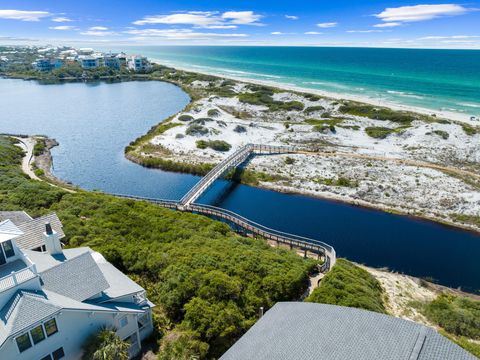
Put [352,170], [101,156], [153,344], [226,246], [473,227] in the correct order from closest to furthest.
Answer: [153,344] < [226,246] < [473,227] < [352,170] < [101,156]

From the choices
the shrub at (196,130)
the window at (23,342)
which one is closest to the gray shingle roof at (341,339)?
the window at (23,342)

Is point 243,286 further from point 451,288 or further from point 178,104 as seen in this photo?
point 178,104

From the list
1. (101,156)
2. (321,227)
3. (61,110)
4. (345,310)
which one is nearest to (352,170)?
(321,227)

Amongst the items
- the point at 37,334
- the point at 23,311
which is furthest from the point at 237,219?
the point at 23,311

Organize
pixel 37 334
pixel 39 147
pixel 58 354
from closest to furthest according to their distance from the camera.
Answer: pixel 37 334 < pixel 58 354 < pixel 39 147

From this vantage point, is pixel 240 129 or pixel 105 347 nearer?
pixel 105 347

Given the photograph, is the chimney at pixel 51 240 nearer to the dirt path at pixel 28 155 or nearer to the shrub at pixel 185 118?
the dirt path at pixel 28 155

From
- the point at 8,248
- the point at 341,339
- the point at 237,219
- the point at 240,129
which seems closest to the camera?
the point at 341,339

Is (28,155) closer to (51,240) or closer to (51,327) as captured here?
(51,240)
